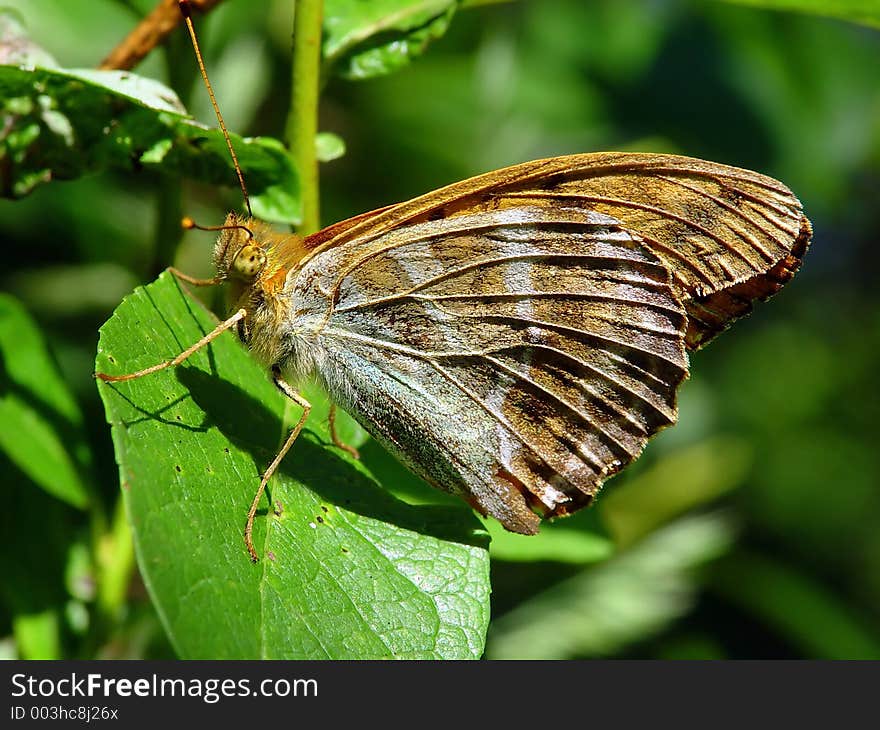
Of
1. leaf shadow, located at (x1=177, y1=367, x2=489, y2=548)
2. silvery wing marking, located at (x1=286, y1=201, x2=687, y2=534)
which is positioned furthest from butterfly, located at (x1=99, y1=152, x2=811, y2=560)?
leaf shadow, located at (x1=177, y1=367, x2=489, y2=548)

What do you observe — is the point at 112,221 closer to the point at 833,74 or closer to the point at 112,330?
the point at 112,330

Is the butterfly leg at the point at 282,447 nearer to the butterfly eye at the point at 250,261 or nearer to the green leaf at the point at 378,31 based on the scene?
the butterfly eye at the point at 250,261

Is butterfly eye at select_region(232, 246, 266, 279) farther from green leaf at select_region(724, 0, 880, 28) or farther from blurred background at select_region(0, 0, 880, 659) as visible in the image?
green leaf at select_region(724, 0, 880, 28)

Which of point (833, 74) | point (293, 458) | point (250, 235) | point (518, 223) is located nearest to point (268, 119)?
point (250, 235)

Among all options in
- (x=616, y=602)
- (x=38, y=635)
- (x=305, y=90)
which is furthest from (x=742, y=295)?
(x=38, y=635)

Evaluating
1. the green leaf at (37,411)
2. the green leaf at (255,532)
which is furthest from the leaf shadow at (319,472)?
the green leaf at (37,411)

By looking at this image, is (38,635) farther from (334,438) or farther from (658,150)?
(658,150)

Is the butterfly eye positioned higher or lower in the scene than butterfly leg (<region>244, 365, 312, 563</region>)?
higher
